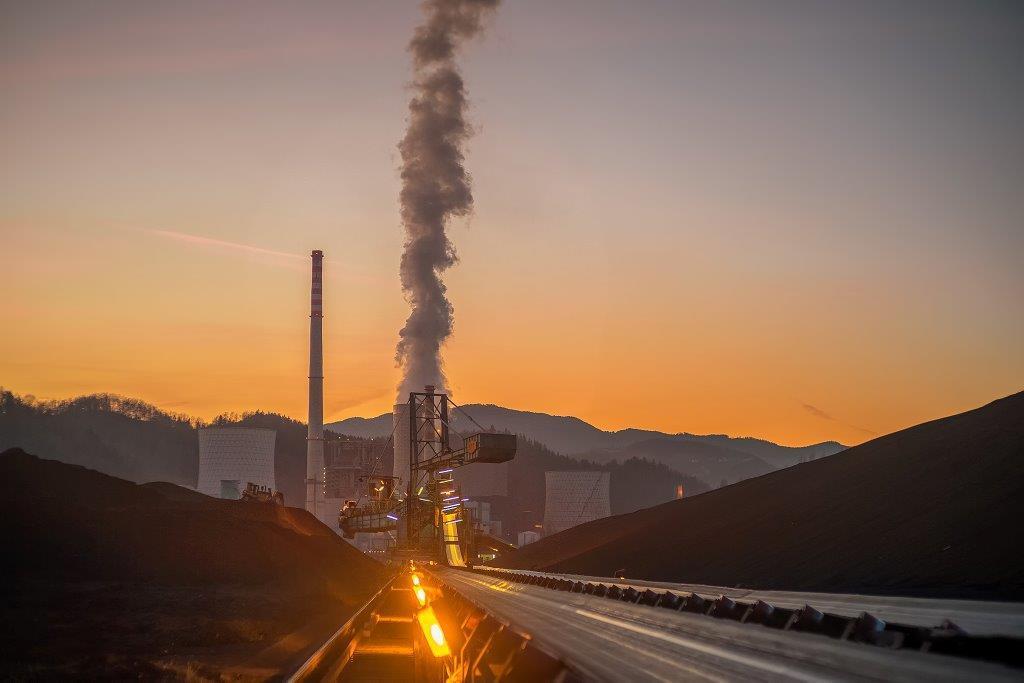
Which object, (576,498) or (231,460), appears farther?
(576,498)

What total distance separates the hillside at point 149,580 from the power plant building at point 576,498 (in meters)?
82.3

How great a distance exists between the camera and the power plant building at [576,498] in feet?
573

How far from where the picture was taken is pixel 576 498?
175625 millimetres

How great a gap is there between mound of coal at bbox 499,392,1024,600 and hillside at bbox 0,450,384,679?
20502 millimetres

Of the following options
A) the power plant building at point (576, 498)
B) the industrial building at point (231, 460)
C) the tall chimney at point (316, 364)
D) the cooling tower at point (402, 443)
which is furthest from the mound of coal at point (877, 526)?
the power plant building at point (576, 498)

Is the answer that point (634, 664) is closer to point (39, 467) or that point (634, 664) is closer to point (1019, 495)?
point (1019, 495)

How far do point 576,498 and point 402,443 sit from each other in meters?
56.5

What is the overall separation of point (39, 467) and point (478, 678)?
6668 cm

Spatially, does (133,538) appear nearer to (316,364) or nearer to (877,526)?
(877,526)

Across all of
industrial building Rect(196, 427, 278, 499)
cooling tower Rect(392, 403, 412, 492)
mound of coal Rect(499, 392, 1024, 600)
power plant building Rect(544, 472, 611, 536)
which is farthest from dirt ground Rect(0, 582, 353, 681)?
power plant building Rect(544, 472, 611, 536)

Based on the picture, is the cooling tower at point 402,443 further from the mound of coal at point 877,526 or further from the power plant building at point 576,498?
the power plant building at point 576,498

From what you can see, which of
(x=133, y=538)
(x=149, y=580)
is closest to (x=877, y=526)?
(x=149, y=580)

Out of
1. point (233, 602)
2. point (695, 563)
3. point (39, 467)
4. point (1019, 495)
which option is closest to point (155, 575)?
point (233, 602)

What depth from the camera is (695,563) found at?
211ft
